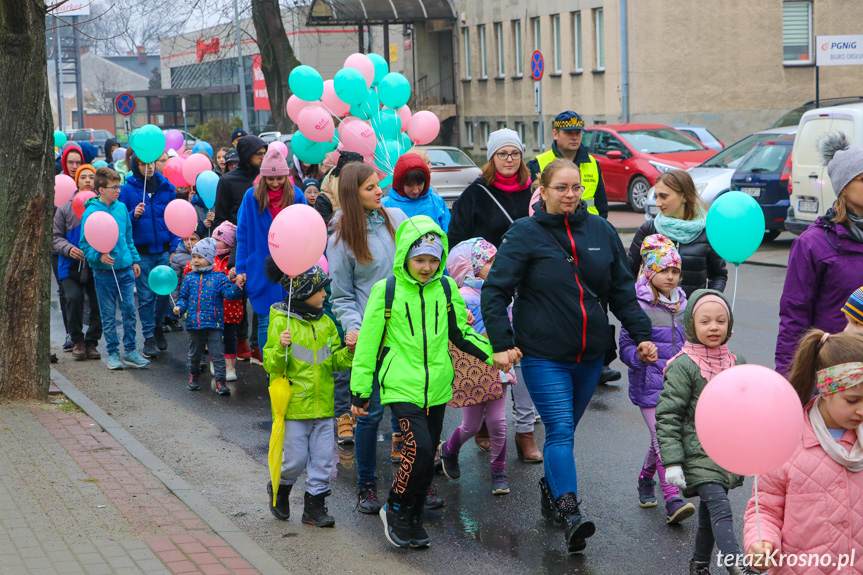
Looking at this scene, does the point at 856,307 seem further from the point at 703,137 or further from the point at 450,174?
the point at 703,137

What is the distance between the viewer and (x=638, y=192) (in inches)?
888

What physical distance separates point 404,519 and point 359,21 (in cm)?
3754

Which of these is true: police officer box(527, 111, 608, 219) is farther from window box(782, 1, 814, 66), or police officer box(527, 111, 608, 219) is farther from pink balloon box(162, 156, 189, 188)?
window box(782, 1, 814, 66)

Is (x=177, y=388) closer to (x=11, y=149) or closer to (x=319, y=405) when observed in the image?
(x=11, y=149)

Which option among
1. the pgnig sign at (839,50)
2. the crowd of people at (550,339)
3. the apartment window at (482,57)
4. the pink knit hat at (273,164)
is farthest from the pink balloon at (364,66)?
the apartment window at (482,57)

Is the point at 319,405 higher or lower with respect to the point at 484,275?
lower

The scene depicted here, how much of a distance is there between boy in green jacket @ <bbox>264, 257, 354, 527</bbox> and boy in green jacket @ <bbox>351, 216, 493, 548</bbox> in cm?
37

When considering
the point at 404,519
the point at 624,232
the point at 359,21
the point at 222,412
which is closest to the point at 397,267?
the point at 404,519

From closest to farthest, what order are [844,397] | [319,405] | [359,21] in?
1. [844,397]
2. [319,405]
3. [359,21]

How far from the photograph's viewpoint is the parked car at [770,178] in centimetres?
1700

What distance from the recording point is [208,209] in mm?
11836

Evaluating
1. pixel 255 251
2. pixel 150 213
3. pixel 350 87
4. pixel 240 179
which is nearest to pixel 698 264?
pixel 255 251

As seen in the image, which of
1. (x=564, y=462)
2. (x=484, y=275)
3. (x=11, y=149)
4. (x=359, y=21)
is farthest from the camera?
(x=359, y=21)

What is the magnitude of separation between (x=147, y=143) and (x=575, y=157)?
16.6 feet
